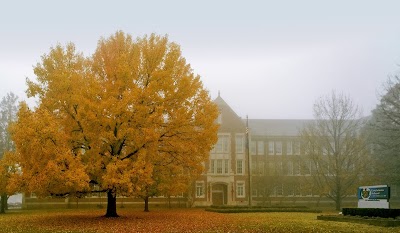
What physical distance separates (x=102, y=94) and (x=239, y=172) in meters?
41.5

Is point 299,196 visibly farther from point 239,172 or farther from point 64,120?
point 64,120

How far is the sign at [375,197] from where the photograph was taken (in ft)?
94.9

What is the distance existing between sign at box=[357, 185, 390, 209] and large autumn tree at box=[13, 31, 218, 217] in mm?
12685

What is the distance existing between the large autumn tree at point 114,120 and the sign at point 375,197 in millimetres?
12685

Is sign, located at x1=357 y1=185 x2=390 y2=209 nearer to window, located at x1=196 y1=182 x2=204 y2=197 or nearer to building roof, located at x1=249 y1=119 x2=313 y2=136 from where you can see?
window, located at x1=196 y1=182 x2=204 y2=197

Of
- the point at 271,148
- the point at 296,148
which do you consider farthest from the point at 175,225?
the point at 296,148

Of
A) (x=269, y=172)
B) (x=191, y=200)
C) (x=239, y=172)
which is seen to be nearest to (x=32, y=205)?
(x=191, y=200)

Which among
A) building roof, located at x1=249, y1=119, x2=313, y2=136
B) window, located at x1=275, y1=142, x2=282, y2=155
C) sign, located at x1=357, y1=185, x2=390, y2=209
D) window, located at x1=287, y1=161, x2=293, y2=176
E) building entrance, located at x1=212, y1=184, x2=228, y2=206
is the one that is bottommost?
building entrance, located at x1=212, y1=184, x2=228, y2=206

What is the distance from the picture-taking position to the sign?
28938 mm

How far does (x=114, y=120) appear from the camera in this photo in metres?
24.7

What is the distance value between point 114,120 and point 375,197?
18.9 metres

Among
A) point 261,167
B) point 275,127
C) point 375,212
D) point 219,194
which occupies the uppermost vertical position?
point 275,127

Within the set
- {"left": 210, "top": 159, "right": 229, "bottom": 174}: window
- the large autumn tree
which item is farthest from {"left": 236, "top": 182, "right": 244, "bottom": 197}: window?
the large autumn tree

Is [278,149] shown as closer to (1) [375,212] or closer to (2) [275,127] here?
(2) [275,127]
